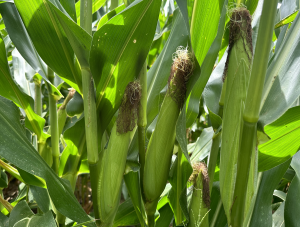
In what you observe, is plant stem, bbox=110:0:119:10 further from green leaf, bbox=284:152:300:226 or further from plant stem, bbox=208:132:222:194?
green leaf, bbox=284:152:300:226

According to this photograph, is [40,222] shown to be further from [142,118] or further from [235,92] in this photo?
[235,92]

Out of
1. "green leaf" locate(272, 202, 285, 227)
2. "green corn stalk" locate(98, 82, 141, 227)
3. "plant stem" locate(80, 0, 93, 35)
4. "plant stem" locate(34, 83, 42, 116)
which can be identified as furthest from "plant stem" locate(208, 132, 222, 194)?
"plant stem" locate(34, 83, 42, 116)

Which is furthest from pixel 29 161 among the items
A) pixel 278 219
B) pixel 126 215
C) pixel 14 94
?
pixel 278 219

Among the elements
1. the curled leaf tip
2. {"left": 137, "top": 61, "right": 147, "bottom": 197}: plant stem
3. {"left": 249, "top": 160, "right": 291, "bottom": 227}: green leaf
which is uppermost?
the curled leaf tip

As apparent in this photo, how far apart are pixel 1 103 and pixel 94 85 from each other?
0.29m

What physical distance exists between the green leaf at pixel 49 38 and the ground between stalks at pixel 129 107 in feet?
0.55

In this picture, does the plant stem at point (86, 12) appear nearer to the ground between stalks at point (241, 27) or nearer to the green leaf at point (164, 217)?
the ground between stalks at point (241, 27)

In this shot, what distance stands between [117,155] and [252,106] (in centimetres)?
37

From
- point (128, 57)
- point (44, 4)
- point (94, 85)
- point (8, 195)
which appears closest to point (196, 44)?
point (128, 57)

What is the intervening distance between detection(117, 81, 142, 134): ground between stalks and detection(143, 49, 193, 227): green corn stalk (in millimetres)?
75

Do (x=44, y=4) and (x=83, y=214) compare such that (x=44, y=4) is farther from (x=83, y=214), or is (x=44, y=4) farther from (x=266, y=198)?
(x=266, y=198)

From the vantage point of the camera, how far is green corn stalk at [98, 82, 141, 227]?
75 centimetres

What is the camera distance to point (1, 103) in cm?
84

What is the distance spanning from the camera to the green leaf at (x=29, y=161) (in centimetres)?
70
